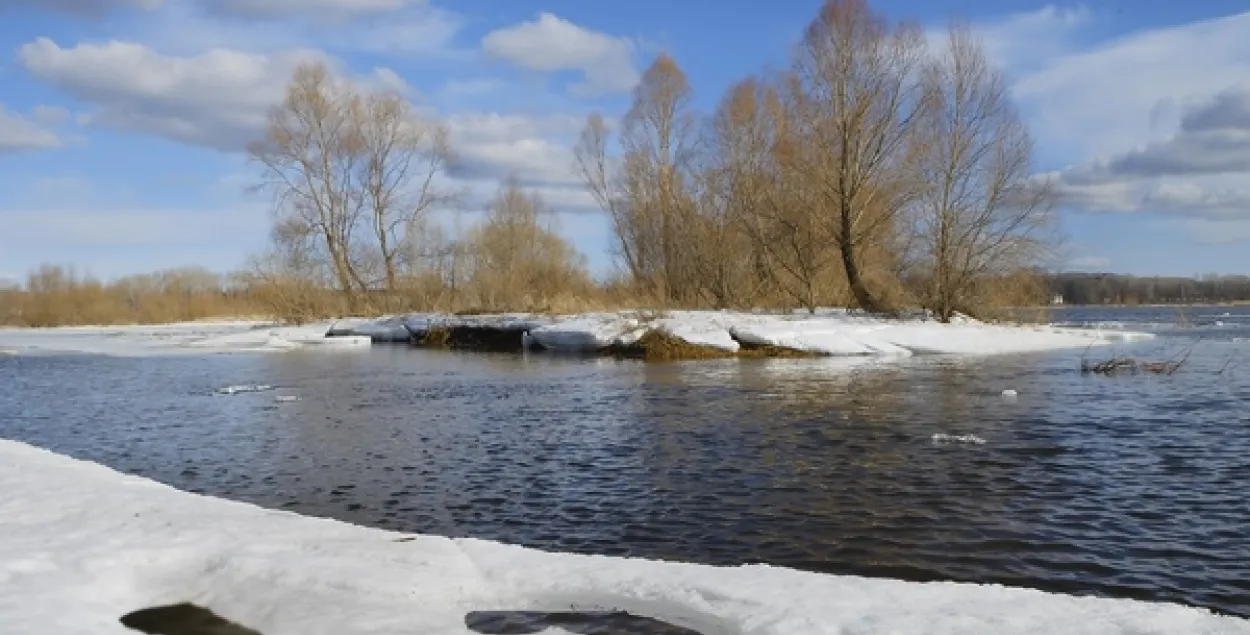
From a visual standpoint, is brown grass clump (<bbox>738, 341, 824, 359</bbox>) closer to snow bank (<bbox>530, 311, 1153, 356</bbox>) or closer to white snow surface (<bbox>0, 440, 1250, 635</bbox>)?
snow bank (<bbox>530, 311, 1153, 356</bbox>)

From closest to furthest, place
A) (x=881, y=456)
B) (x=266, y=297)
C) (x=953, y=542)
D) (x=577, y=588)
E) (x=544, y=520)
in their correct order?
(x=577, y=588) < (x=953, y=542) < (x=544, y=520) < (x=881, y=456) < (x=266, y=297)

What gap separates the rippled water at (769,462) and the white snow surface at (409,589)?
3.80 feet

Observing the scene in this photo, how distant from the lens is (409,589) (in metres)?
5.30

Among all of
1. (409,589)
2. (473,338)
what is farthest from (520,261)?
(409,589)

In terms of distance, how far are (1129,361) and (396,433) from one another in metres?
15.6

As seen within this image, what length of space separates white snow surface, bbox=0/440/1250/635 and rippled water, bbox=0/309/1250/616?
1.16 m

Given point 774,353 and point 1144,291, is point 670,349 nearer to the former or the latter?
point 774,353

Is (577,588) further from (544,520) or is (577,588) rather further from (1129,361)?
(1129,361)

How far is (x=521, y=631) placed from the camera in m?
4.98

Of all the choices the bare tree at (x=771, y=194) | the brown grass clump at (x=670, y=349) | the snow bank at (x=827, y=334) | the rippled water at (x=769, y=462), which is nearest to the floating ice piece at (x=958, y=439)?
the rippled water at (x=769, y=462)

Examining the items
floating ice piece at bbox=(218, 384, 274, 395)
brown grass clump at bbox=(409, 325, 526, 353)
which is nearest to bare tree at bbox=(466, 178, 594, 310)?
brown grass clump at bbox=(409, 325, 526, 353)

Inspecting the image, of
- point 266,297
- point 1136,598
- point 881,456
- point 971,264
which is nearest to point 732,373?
point 881,456

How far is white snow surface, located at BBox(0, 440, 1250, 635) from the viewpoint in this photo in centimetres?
459

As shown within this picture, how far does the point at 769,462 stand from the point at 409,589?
5474 millimetres
